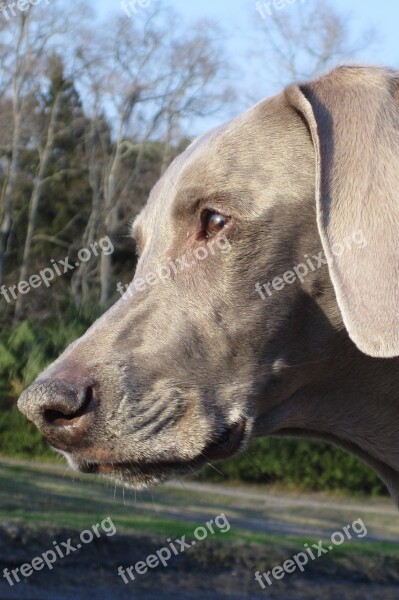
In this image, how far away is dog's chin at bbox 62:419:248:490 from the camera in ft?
8.34

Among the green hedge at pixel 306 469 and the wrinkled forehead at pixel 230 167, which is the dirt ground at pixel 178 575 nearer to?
the wrinkled forehead at pixel 230 167

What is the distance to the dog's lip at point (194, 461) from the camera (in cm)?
254

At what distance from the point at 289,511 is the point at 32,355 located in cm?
470

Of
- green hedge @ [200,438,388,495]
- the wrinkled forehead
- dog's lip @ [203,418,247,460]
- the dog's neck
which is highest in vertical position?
the wrinkled forehead

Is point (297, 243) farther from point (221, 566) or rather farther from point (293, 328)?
point (221, 566)

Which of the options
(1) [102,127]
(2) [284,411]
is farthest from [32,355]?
(1) [102,127]

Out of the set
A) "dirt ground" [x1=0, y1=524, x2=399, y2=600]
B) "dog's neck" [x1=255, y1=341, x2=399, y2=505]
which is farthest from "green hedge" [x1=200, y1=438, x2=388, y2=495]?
"dog's neck" [x1=255, y1=341, x2=399, y2=505]

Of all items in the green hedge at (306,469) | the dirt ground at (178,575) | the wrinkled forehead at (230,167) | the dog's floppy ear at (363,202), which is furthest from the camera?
the green hedge at (306,469)

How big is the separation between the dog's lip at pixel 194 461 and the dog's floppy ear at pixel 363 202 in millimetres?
419

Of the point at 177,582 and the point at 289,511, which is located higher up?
the point at 177,582

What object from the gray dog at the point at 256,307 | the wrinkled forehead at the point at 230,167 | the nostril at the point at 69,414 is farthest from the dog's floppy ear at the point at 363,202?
the nostril at the point at 69,414

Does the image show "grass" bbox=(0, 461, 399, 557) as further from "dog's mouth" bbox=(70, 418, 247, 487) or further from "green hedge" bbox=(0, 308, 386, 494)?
"dog's mouth" bbox=(70, 418, 247, 487)

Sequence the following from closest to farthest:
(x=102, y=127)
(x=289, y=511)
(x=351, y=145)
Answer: (x=351, y=145), (x=289, y=511), (x=102, y=127)

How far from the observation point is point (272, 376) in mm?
2695
